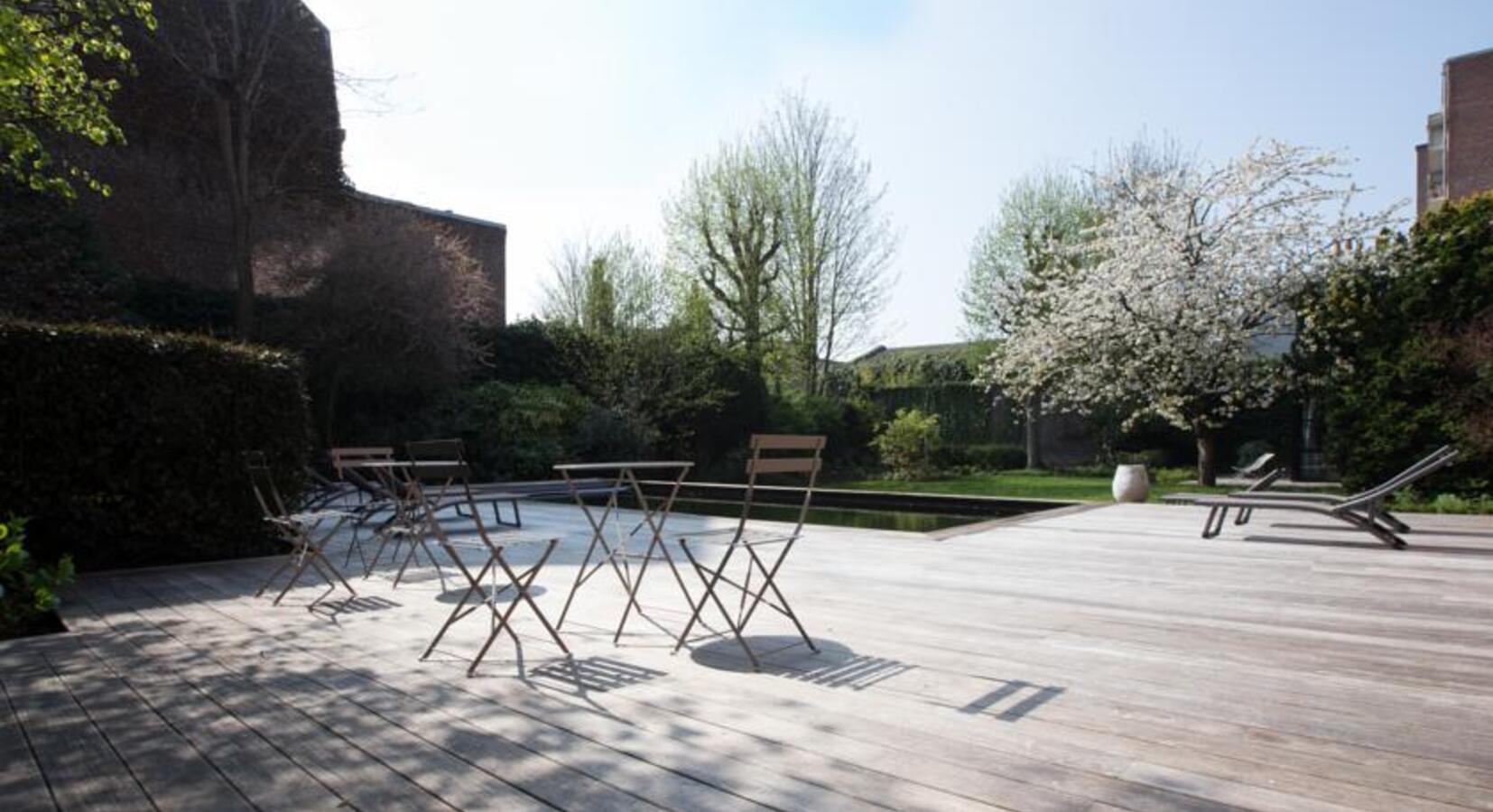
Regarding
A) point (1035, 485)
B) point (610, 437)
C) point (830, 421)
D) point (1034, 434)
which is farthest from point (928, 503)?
point (1034, 434)

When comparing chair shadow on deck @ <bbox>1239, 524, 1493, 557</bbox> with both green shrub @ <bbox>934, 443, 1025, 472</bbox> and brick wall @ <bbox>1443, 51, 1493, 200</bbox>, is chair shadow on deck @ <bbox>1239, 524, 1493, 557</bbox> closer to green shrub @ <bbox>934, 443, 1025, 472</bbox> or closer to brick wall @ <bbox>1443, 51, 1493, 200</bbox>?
green shrub @ <bbox>934, 443, 1025, 472</bbox>

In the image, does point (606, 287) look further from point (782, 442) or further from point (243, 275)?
point (782, 442)

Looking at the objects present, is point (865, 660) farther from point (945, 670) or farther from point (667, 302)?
point (667, 302)

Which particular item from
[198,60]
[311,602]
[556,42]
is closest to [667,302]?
[198,60]

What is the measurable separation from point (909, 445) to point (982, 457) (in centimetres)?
334

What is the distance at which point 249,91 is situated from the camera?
487 inches

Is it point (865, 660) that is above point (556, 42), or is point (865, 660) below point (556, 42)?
below

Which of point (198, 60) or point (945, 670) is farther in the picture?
point (198, 60)

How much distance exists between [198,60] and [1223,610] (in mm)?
15360

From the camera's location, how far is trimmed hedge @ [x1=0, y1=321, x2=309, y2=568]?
205 inches

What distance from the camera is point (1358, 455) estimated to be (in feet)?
32.0

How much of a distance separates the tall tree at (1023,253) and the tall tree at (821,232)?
8.53 feet

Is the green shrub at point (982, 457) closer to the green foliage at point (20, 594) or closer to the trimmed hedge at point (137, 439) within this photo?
the trimmed hedge at point (137, 439)

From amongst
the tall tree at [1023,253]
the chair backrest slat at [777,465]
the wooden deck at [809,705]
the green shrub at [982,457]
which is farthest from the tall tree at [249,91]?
the tall tree at [1023,253]
